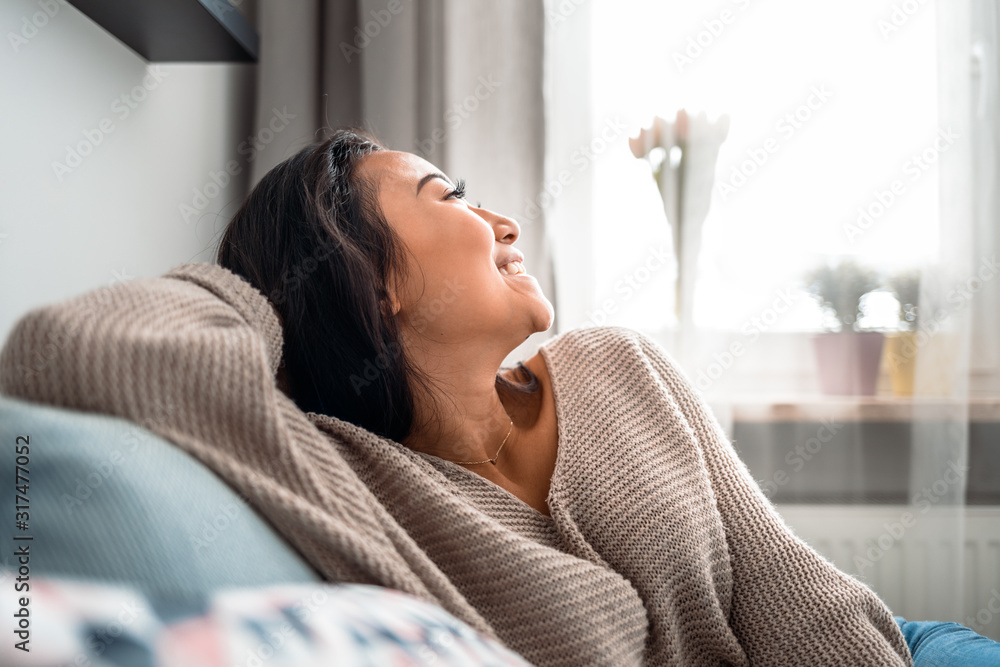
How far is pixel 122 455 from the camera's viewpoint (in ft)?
1.69

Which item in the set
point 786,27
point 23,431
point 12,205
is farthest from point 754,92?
point 23,431

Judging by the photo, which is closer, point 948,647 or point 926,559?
point 948,647

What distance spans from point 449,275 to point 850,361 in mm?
1107

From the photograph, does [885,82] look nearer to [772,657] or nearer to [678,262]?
[678,262]

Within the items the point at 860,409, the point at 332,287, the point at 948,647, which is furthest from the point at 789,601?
the point at 860,409

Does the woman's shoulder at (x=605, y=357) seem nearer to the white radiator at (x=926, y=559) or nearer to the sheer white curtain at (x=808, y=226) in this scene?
the sheer white curtain at (x=808, y=226)

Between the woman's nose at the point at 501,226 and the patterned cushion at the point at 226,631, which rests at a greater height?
the woman's nose at the point at 501,226

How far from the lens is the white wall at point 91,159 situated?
902 millimetres

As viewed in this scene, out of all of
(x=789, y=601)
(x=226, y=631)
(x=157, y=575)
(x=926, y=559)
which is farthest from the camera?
(x=926, y=559)

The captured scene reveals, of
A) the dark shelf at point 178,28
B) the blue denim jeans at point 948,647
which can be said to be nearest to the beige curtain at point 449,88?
A: the dark shelf at point 178,28

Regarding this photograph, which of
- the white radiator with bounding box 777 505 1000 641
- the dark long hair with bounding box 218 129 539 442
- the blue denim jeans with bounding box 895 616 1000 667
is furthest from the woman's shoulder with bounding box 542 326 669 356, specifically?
the white radiator with bounding box 777 505 1000 641

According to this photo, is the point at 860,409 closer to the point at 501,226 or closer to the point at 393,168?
the point at 501,226

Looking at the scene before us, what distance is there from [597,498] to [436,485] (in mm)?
209

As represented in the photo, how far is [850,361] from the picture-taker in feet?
5.31
